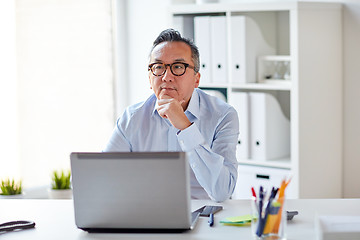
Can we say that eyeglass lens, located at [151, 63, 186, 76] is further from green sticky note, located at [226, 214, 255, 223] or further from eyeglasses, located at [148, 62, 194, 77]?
green sticky note, located at [226, 214, 255, 223]

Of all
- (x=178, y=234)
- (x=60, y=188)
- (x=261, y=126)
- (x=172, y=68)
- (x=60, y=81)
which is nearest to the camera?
(x=178, y=234)

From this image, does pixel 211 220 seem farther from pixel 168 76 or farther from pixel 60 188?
pixel 60 188

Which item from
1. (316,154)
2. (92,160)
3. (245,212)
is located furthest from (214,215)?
(316,154)

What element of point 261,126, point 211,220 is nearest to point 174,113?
point 211,220

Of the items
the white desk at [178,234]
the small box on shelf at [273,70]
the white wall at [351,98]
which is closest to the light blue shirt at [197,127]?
the white desk at [178,234]

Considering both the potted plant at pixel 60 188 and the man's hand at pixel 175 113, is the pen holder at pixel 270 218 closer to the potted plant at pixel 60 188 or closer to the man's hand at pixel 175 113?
the man's hand at pixel 175 113

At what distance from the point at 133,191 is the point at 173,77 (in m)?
0.76

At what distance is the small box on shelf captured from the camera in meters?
3.75

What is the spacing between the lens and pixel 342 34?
3.70 m

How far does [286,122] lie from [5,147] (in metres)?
1.80

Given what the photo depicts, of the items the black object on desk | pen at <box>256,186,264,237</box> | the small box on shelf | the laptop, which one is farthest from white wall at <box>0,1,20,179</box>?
pen at <box>256,186,264,237</box>

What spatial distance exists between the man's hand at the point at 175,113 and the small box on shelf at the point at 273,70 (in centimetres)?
144

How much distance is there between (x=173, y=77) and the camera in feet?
8.30

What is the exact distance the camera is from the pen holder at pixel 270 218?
178cm
